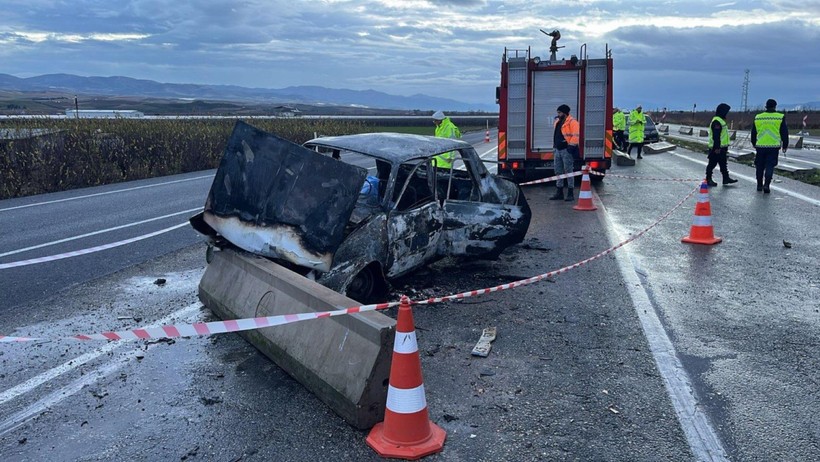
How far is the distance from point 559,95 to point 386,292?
10392 mm

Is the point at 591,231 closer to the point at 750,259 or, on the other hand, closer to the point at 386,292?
the point at 750,259

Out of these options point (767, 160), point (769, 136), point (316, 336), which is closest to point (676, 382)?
point (316, 336)

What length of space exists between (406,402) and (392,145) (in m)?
3.78

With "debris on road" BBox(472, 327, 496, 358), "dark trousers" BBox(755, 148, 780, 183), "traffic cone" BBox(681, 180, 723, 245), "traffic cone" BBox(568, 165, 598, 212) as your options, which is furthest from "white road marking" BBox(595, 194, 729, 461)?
"dark trousers" BBox(755, 148, 780, 183)

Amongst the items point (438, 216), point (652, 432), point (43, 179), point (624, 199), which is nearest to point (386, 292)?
point (438, 216)

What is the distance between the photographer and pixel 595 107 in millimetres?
14789

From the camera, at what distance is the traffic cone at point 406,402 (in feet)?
11.4

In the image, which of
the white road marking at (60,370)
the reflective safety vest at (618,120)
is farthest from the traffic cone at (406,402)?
the reflective safety vest at (618,120)

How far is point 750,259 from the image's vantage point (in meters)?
7.84

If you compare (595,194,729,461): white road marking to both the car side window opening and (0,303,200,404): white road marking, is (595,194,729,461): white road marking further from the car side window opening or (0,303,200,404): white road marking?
(0,303,200,404): white road marking

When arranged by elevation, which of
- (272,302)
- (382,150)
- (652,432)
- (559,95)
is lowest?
(652,432)

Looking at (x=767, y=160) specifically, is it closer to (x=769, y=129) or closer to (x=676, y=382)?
(x=769, y=129)

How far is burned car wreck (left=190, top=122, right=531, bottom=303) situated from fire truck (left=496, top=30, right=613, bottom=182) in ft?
27.2

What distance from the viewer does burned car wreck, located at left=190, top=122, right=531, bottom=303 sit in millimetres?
5203
